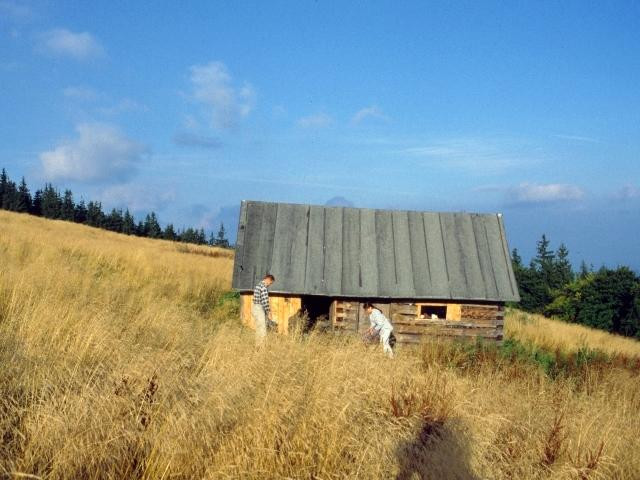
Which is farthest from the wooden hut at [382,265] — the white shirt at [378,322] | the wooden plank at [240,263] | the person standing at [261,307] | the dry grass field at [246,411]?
the dry grass field at [246,411]

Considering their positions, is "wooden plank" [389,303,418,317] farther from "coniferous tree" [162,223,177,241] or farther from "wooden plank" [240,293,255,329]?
"coniferous tree" [162,223,177,241]

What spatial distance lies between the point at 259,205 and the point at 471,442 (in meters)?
12.2

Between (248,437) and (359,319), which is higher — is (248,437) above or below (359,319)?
below

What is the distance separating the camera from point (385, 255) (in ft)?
53.4

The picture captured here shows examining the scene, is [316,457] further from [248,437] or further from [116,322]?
[116,322]

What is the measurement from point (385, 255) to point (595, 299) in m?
38.4

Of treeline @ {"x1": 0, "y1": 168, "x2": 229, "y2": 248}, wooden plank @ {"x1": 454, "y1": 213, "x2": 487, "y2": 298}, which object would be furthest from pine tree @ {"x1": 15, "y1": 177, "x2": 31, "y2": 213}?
wooden plank @ {"x1": 454, "y1": 213, "x2": 487, "y2": 298}

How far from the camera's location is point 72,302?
811 cm

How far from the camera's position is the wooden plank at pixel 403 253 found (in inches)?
611

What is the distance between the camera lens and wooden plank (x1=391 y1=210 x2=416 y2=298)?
1553 centimetres

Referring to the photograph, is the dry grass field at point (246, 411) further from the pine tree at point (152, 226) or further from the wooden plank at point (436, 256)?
the pine tree at point (152, 226)

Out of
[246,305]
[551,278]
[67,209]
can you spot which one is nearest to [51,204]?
[67,209]

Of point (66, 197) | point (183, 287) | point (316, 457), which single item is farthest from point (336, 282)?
point (66, 197)

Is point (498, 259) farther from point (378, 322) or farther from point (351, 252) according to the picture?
point (378, 322)
